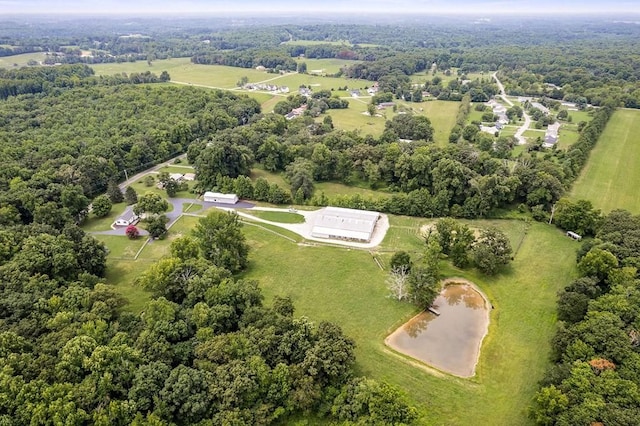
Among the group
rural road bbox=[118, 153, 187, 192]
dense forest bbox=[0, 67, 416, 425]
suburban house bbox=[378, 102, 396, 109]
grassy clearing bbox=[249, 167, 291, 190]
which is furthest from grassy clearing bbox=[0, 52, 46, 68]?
dense forest bbox=[0, 67, 416, 425]

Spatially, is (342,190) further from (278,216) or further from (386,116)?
(386,116)

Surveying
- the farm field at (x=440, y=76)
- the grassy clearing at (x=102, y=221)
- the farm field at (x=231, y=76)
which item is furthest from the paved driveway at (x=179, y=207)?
the farm field at (x=440, y=76)

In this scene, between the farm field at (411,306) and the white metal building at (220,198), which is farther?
the white metal building at (220,198)

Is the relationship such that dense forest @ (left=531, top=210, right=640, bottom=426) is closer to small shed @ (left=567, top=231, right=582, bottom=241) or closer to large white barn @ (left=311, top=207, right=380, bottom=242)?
small shed @ (left=567, top=231, right=582, bottom=241)

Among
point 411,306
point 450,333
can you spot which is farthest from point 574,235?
point 411,306

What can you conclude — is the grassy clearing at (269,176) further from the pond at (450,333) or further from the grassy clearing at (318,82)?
the grassy clearing at (318,82)

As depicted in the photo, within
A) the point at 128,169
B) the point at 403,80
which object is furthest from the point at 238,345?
the point at 403,80

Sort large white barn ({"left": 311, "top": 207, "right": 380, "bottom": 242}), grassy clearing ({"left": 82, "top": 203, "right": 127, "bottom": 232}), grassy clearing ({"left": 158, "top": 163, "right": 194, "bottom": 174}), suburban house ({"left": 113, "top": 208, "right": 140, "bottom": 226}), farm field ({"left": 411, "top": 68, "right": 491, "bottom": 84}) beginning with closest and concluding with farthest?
large white barn ({"left": 311, "top": 207, "right": 380, "bottom": 242})
grassy clearing ({"left": 82, "top": 203, "right": 127, "bottom": 232})
suburban house ({"left": 113, "top": 208, "right": 140, "bottom": 226})
grassy clearing ({"left": 158, "top": 163, "right": 194, "bottom": 174})
farm field ({"left": 411, "top": 68, "right": 491, "bottom": 84})
